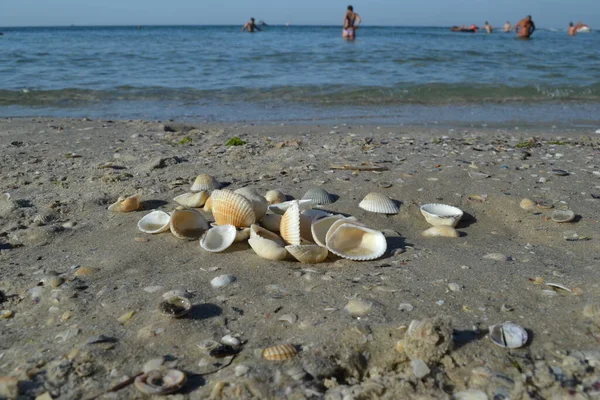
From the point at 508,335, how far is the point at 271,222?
1371mm

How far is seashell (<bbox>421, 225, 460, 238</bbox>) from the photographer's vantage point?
309cm

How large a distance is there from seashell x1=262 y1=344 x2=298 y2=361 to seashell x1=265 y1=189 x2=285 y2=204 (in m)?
1.67

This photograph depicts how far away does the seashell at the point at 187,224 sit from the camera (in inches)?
117

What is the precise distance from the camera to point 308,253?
103 inches

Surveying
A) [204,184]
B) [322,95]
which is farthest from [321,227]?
[322,95]

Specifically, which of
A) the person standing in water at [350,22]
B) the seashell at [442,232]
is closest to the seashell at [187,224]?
the seashell at [442,232]

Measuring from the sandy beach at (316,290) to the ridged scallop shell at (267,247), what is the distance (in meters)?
0.04

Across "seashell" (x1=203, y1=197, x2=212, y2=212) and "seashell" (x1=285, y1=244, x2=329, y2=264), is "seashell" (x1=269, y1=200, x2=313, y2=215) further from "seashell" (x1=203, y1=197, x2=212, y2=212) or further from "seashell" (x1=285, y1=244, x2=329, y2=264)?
"seashell" (x1=285, y1=244, x2=329, y2=264)

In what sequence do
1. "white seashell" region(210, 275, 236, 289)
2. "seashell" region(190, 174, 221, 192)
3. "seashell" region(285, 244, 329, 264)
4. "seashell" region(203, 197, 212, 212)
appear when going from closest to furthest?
"white seashell" region(210, 275, 236, 289) → "seashell" region(285, 244, 329, 264) → "seashell" region(203, 197, 212, 212) → "seashell" region(190, 174, 221, 192)

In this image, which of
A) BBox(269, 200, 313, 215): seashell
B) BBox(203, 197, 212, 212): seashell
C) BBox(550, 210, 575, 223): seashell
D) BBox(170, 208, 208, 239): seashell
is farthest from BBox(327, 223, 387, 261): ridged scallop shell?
BBox(550, 210, 575, 223): seashell

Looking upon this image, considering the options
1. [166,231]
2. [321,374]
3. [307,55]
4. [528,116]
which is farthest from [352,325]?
[307,55]

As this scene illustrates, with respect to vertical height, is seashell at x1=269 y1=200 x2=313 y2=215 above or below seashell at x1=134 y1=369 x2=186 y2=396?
below

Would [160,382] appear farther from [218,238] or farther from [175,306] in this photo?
[218,238]

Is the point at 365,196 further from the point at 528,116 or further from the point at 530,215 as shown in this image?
the point at 528,116
